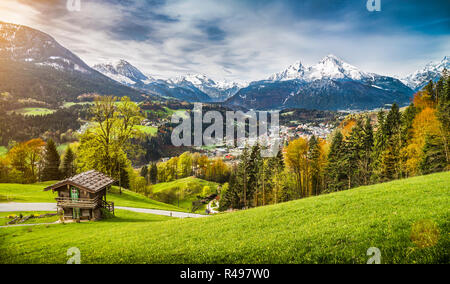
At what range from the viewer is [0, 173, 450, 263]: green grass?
8142 millimetres

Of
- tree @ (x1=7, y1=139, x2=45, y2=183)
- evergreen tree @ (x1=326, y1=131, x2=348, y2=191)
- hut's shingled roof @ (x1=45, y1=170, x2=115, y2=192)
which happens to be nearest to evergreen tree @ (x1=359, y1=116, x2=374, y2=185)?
evergreen tree @ (x1=326, y1=131, x2=348, y2=191)

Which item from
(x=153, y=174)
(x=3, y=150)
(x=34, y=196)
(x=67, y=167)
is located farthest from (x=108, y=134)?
(x=3, y=150)

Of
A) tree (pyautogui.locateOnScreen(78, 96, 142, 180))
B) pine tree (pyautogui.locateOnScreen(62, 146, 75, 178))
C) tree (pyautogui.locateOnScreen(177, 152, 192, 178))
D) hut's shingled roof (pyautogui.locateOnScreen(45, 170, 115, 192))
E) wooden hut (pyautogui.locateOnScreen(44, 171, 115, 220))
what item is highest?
tree (pyautogui.locateOnScreen(78, 96, 142, 180))

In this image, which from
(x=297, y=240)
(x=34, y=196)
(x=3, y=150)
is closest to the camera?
(x=297, y=240)

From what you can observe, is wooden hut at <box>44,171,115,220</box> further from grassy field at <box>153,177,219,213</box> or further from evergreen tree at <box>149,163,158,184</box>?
evergreen tree at <box>149,163,158,184</box>

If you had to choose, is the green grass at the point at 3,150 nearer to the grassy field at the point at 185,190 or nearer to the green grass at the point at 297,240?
the grassy field at the point at 185,190

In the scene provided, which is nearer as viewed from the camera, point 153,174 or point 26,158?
point 26,158

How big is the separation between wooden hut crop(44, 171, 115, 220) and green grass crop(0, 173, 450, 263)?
20.9 feet

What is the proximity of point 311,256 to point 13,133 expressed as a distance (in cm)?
24493

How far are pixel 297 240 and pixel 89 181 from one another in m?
26.0

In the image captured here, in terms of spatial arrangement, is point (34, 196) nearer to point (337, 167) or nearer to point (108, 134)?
point (108, 134)

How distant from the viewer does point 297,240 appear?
10172mm

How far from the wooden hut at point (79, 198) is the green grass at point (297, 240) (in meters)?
6.36
